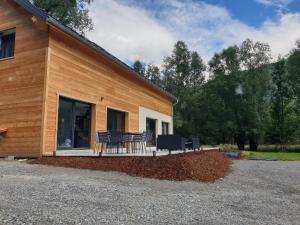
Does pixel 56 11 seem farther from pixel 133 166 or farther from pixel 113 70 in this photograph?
pixel 133 166

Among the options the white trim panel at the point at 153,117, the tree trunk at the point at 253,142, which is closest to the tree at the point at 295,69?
the tree trunk at the point at 253,142

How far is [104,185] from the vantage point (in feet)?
18.6

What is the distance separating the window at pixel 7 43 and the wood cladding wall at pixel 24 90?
331 mm

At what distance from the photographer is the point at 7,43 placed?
11477 mm

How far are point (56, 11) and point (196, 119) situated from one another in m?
23.1

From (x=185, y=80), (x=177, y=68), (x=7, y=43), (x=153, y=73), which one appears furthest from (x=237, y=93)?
(x=7, y=43)

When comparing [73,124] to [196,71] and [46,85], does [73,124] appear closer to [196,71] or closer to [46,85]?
[46,85]

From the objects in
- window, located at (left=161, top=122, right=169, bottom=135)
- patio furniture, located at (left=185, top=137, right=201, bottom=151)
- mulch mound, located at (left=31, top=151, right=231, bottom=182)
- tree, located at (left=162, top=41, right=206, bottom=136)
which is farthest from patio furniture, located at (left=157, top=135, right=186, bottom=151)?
tree, located at (left=162, top=41, right=206, bottom=136)

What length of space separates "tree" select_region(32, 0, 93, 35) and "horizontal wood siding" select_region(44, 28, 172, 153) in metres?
9.60

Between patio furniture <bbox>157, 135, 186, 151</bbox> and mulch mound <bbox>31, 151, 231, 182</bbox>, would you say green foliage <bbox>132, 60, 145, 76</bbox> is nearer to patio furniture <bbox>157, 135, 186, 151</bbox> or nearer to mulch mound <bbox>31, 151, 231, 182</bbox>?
patio furniture <bbox>157, 135, 186, 151</bbox>

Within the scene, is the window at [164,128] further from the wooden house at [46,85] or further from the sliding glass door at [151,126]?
the wooden house at [46,85]

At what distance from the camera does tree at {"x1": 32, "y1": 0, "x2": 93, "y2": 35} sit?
20.9m

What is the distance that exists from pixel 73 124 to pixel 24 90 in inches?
86.8

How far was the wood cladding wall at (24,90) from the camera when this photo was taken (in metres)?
9.72
